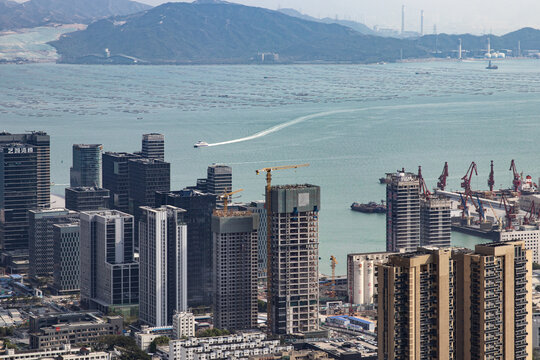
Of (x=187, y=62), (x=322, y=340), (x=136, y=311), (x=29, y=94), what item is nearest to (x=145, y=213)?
(x=136, y=311)

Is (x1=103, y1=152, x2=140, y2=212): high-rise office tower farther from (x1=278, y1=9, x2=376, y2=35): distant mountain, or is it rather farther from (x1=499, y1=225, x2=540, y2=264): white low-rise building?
(x1=278, y1=9, x2=376, y2=35): distant mountain

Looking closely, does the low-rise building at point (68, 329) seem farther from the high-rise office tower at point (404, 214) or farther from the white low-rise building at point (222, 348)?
the high-rise office tower at point (404, 214)

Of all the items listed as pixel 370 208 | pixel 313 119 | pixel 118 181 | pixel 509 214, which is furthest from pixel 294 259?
pixel 313 119

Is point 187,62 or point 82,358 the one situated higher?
point 187,62

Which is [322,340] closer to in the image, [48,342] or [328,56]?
[48,342]

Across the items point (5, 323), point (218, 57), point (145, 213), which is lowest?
point (5, 323)

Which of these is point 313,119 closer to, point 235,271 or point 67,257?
point 67,257

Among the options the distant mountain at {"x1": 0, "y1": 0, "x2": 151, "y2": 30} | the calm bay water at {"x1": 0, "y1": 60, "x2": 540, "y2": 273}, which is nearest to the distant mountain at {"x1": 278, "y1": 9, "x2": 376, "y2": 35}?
the distant mountain at {"x1": 0, "y1": 0, "x2": 151, "y2": 30}
